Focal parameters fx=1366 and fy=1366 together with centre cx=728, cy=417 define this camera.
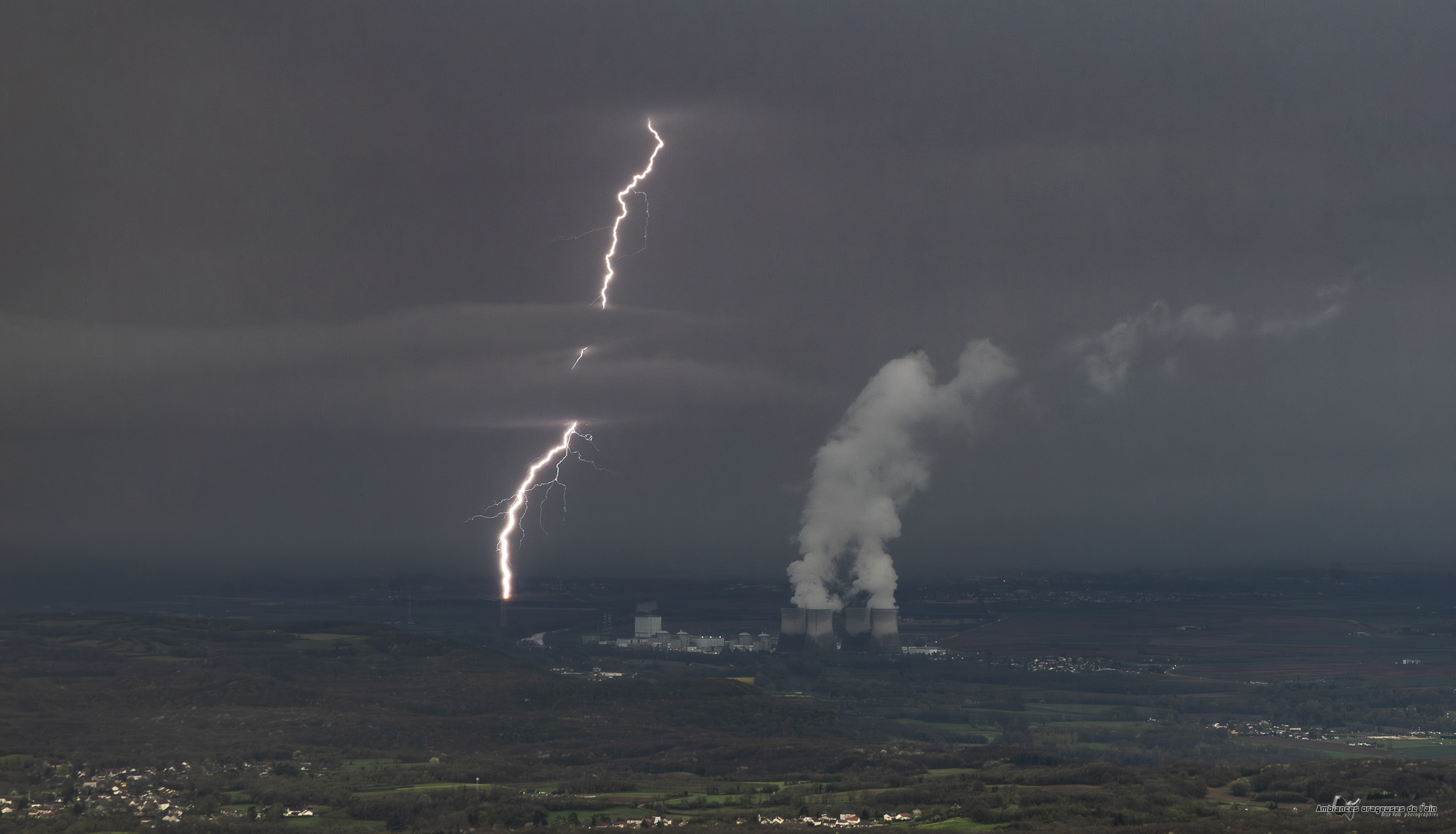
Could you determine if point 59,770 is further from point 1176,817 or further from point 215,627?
point 215,627

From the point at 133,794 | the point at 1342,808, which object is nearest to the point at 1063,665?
the point at 1342,808

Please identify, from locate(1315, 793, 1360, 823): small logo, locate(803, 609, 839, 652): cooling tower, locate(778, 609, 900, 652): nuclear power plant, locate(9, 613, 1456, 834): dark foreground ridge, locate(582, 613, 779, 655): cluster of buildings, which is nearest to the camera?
locate(1315, 793, 1360, 823): small logo

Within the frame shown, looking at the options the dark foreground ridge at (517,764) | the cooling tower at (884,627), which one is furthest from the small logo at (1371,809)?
the cooling tower at (884,627)

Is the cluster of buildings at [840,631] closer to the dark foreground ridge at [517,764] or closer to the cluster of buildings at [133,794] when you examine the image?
the dark foreground ridge at [517,764]

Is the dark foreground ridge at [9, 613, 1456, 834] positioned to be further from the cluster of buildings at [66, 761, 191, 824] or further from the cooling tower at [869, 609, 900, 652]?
the cooling tower at [869, 609, 900, 652]

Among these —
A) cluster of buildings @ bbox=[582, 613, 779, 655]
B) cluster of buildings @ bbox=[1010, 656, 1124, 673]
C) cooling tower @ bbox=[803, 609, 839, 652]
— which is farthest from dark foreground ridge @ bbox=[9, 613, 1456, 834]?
cluster of buildings @ bbox=[1010, 656, 1124, 673]

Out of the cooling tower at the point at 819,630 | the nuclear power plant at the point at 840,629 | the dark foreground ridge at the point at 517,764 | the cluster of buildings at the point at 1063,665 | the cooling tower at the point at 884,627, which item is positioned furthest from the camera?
the cluster of buildings at the point at 1063,665

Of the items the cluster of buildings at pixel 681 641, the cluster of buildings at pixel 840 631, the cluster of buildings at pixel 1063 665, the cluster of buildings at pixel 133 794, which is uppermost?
the cluster of buildings at pixel 840 631

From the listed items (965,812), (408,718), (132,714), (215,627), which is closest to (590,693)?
(408,718)
